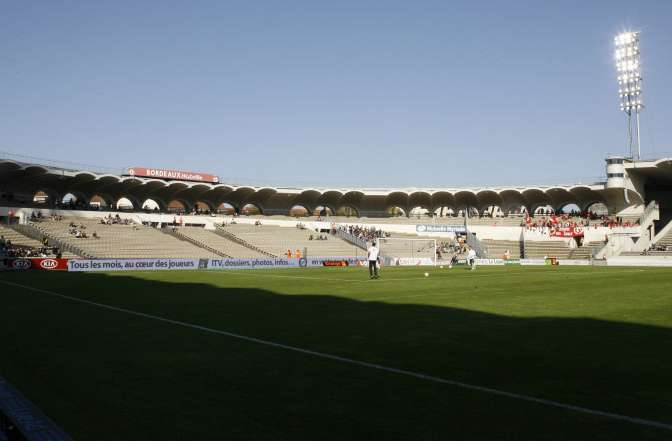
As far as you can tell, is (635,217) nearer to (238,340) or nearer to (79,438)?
(238,340)

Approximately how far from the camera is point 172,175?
7250 cm

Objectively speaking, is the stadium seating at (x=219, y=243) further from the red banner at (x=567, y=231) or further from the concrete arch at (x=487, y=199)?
the concrete arch at (x=487, y=199)

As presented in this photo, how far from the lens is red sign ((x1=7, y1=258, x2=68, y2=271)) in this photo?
123 feet

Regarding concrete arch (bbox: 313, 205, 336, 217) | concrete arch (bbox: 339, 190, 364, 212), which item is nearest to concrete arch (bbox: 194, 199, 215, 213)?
concrete arch (bbox: 313, 205, 336, 217)

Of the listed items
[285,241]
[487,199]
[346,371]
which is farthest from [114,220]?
[346,371]

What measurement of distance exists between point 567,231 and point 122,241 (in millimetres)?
52693

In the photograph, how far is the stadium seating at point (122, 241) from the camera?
48188 millimetres

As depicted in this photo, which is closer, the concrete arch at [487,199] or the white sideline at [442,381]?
the white sideline at [442,381]

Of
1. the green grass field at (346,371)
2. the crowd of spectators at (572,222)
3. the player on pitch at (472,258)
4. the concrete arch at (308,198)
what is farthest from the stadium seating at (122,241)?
the crowd of spectators at (572,222)

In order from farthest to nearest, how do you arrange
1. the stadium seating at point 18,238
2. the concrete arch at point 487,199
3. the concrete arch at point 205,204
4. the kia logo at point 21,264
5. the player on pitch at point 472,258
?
the concrete arch at point 487,199
the concrete arch at point 205,204
the stadium seating at point 18,238
the player on pitch at point 472,258
the kia logo at point 21,264

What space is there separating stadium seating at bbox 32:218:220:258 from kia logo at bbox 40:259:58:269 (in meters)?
6.54

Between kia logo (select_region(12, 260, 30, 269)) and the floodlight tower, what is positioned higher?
the floodlight tower

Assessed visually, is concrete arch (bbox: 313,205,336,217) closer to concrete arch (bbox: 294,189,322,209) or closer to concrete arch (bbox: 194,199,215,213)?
concrete arch (bbox: 294,189,322,209)

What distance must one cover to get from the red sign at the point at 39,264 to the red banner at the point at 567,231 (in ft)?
186
